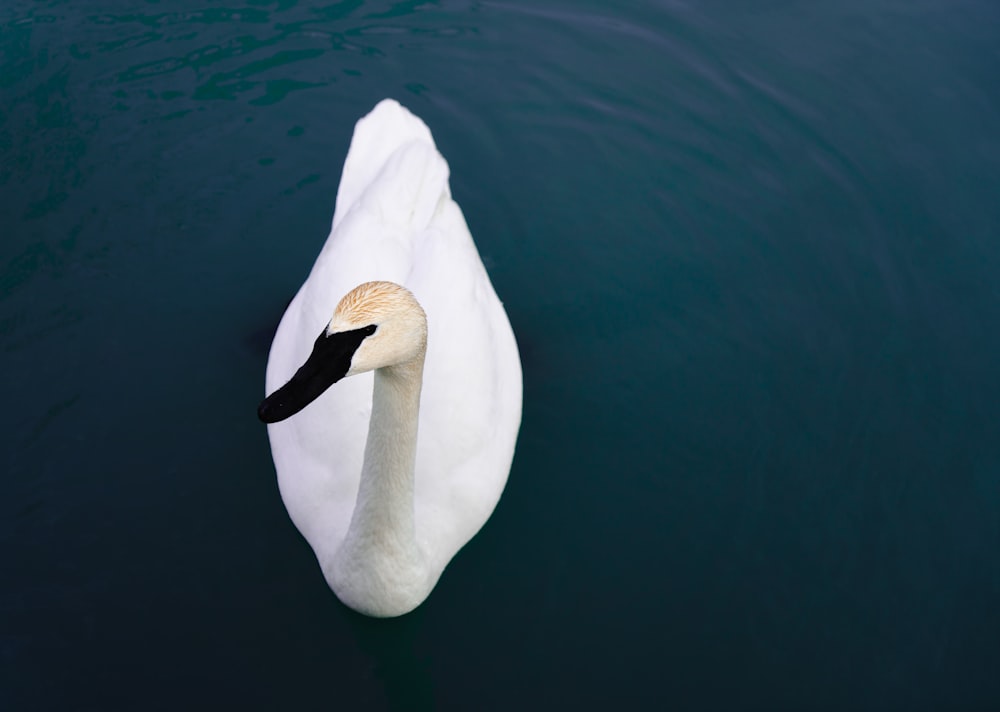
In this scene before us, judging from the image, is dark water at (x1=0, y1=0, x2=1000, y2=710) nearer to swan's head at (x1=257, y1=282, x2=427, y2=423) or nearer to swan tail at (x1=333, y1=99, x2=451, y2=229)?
swan tail at (x1=333, y1=99, x2=451, y2=229)

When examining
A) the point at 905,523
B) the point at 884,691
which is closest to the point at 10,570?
the point at 884,691

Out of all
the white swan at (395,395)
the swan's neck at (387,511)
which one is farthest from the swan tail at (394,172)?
the swan's neck at (387,511)

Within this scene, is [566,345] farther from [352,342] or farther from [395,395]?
[352,342]

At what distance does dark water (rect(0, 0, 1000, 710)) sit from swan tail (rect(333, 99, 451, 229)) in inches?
29.2

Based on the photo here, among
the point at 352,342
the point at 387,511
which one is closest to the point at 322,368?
the point at 352,342

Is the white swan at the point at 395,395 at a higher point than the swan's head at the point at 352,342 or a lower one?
lower

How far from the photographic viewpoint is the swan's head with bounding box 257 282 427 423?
3.28 metres

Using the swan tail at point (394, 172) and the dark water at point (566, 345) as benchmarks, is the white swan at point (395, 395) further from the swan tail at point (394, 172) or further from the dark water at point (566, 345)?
the dark water at point (566, 345)

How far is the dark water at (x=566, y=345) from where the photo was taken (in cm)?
464

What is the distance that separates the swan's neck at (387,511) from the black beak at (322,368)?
0.29m

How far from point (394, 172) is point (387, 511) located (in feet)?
7.61

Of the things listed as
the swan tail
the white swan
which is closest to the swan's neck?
the white swan

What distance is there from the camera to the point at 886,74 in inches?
327

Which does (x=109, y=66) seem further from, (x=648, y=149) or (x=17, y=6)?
(x=648, y=149)
